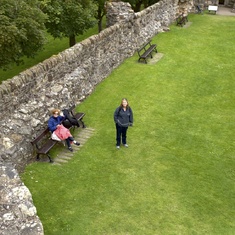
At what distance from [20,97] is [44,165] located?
2.40 metres

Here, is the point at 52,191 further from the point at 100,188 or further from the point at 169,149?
the point at 169,149

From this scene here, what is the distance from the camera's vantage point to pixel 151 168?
38.7 feet

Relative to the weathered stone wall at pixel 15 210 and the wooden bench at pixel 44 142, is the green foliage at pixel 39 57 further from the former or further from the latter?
the weathered stone wall at pixel 15 210

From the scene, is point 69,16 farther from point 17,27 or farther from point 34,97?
point 34,97

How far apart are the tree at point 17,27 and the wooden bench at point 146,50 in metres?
5.82

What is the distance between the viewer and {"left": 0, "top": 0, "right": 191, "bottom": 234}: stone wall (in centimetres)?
812

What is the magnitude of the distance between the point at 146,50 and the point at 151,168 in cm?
1173

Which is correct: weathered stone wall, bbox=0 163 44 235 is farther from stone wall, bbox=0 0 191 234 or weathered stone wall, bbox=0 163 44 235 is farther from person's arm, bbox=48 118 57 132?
person's arm, bbox=48 118 57 132

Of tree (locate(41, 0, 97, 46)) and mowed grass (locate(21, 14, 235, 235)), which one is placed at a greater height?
tree (locate(41, 0, 97, 46))

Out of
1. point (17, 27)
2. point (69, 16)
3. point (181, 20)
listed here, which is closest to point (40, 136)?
point (17, 27)

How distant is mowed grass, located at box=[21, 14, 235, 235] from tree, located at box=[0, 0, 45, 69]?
4.34 metres

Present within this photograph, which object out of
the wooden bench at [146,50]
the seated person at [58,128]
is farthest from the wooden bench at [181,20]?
the seated person at [58,128]

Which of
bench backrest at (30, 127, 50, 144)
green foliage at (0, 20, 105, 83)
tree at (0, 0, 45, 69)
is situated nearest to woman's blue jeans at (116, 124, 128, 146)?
bench backrest at (30, 127, 50, 144)

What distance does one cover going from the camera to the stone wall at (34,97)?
26.7ft
